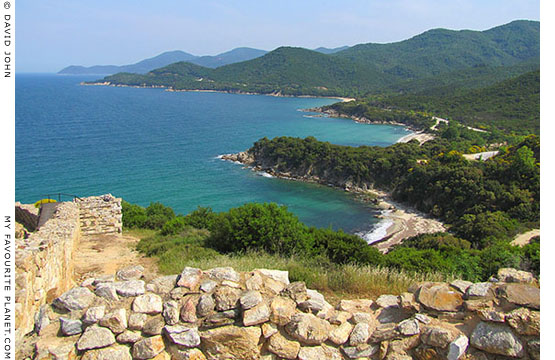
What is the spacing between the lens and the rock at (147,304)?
508 centimetres

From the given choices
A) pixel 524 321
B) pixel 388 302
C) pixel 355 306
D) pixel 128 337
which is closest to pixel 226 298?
pixel 128 337

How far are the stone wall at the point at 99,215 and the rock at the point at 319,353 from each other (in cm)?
1399

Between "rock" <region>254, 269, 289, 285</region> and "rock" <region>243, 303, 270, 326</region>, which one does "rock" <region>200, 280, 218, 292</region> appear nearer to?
"rock" <region>243, 303, 270, 326</region>

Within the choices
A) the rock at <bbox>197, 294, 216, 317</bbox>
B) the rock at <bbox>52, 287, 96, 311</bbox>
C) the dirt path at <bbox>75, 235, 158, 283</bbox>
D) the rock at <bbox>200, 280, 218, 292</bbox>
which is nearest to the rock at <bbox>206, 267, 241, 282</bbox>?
the rock at <bbox>200, 280, 218, 292</bbox>

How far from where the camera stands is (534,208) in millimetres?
32094

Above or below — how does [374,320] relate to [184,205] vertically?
above

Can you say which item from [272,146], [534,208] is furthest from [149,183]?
[534,208]

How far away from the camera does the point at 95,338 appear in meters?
4.87

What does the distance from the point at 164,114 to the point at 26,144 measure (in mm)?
50243

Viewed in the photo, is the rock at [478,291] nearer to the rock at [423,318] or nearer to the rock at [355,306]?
the rock at [423,318]

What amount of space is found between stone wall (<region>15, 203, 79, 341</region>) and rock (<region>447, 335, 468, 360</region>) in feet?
18.5

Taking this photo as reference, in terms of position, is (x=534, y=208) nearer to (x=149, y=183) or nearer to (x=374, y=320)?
(x=374, y=320)

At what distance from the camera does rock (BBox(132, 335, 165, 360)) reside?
4863 mm
